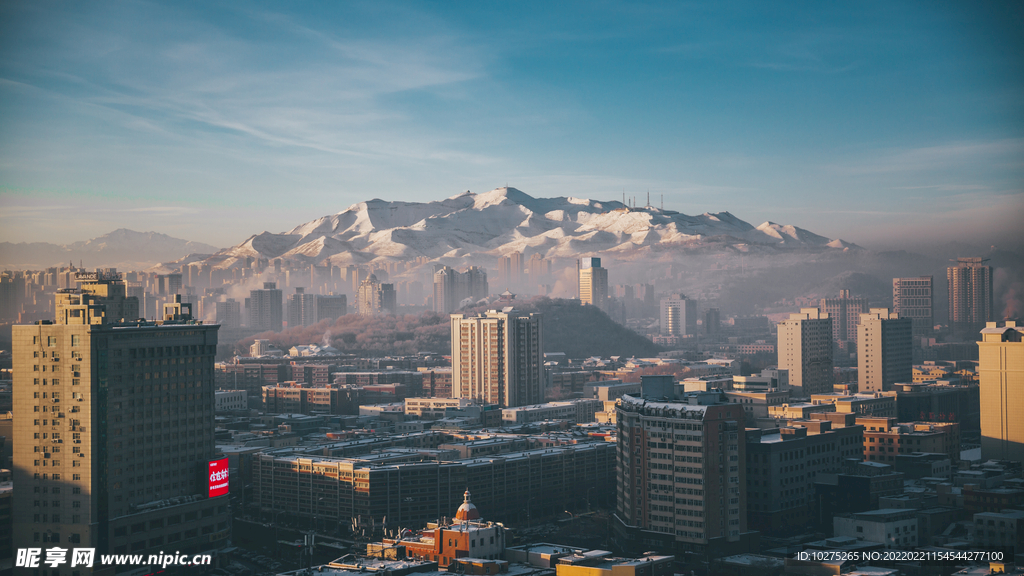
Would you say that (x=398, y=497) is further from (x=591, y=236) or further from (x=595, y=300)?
(x=591, y=236)

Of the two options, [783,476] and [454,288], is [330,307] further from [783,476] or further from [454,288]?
[783,476]

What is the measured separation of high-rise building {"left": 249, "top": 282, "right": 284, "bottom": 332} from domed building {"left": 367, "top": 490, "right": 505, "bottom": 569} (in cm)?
6758

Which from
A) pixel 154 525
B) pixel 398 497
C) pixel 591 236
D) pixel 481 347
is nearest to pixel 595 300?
pixel 591 236

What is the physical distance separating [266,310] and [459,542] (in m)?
69.7

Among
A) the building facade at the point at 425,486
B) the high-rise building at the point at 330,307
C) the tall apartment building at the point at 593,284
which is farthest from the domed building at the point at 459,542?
the tall apartment building at the point at 593,284

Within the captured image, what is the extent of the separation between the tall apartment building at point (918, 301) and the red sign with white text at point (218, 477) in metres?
53.3

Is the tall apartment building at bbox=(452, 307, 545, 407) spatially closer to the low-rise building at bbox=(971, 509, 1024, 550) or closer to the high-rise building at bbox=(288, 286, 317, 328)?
the low-rise building at bbox=(971, 509, 1024, 550)

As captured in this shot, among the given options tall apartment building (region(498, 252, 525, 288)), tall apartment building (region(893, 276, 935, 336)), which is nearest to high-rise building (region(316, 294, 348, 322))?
tall apartment building (region(498, 252, 525, 288))

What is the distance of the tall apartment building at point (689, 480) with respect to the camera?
2269 cm

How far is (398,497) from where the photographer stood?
90.6 feet

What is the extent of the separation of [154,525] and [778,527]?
1406 centimetres

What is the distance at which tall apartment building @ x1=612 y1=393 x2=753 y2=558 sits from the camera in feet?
74.4

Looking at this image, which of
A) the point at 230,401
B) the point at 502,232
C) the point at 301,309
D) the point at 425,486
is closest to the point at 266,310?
the point at 301,309

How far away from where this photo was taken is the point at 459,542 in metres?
21.0
